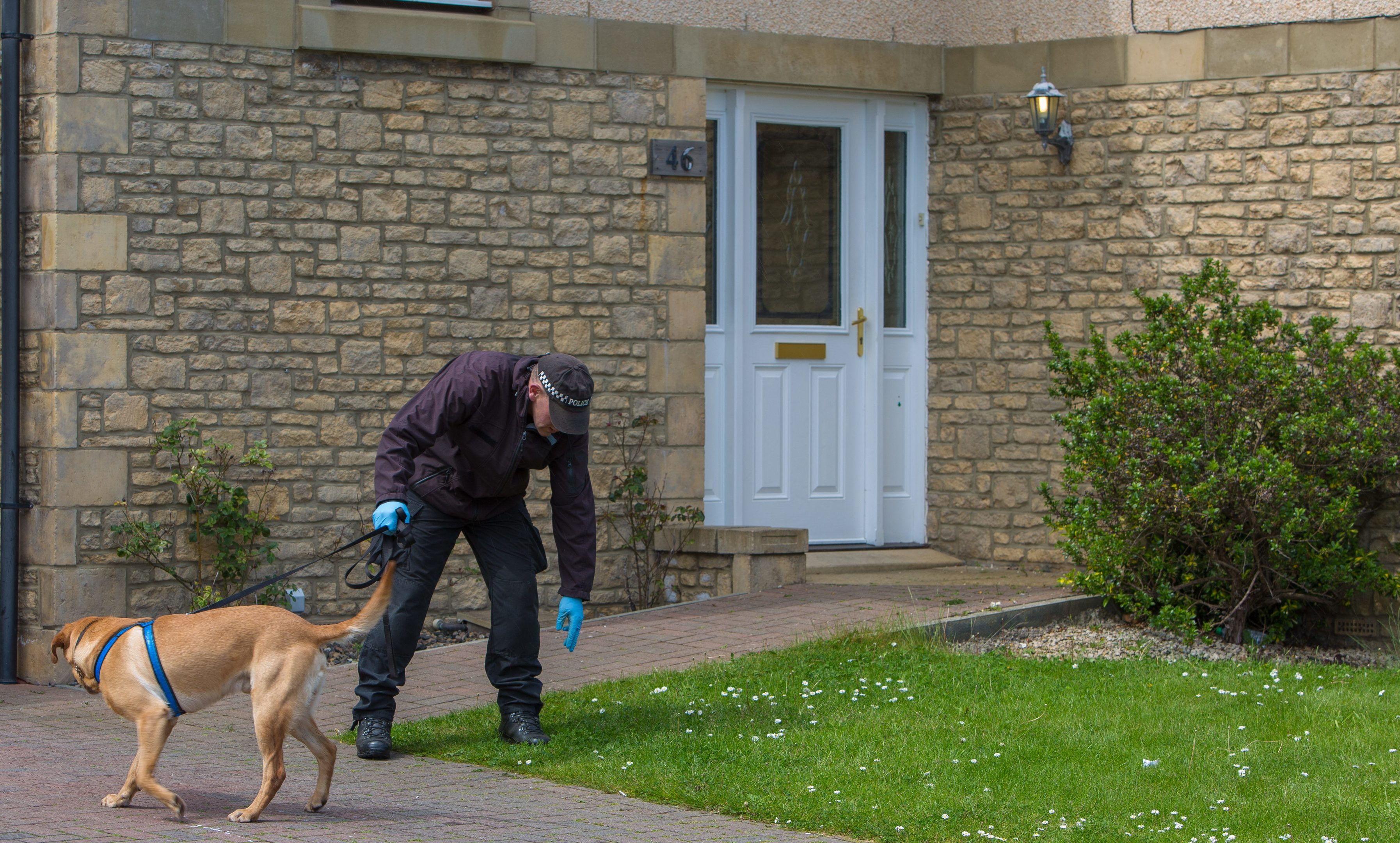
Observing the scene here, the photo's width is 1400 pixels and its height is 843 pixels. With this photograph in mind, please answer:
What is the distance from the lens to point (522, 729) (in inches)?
243

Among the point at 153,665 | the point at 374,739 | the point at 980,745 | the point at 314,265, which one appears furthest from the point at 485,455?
the point at 314,265

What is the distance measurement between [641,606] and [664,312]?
1.96 meters

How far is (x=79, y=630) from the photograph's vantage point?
17.1 ft

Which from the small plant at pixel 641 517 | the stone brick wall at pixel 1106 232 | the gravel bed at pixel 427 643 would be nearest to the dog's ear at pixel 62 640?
the gravel bed at pixel 427 643

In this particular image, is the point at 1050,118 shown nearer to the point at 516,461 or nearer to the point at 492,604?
the point at 516,461

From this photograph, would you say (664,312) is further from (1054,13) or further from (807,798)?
(807,798)

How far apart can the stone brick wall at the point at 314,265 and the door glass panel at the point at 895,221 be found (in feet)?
5.44

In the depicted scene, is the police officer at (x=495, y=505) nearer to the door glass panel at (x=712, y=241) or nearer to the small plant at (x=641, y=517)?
the small plant at (x=641, y=517)

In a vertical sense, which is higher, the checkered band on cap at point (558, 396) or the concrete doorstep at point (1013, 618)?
the checkered band on cap at point (558, 396)

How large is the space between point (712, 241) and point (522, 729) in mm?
5297

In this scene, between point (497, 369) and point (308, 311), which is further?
point (308, 311)

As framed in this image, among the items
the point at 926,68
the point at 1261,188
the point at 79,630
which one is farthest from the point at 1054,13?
the point at 79,630

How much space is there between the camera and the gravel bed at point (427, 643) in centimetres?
857

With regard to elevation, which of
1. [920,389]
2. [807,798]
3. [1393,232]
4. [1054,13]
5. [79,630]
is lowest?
[807,798]
